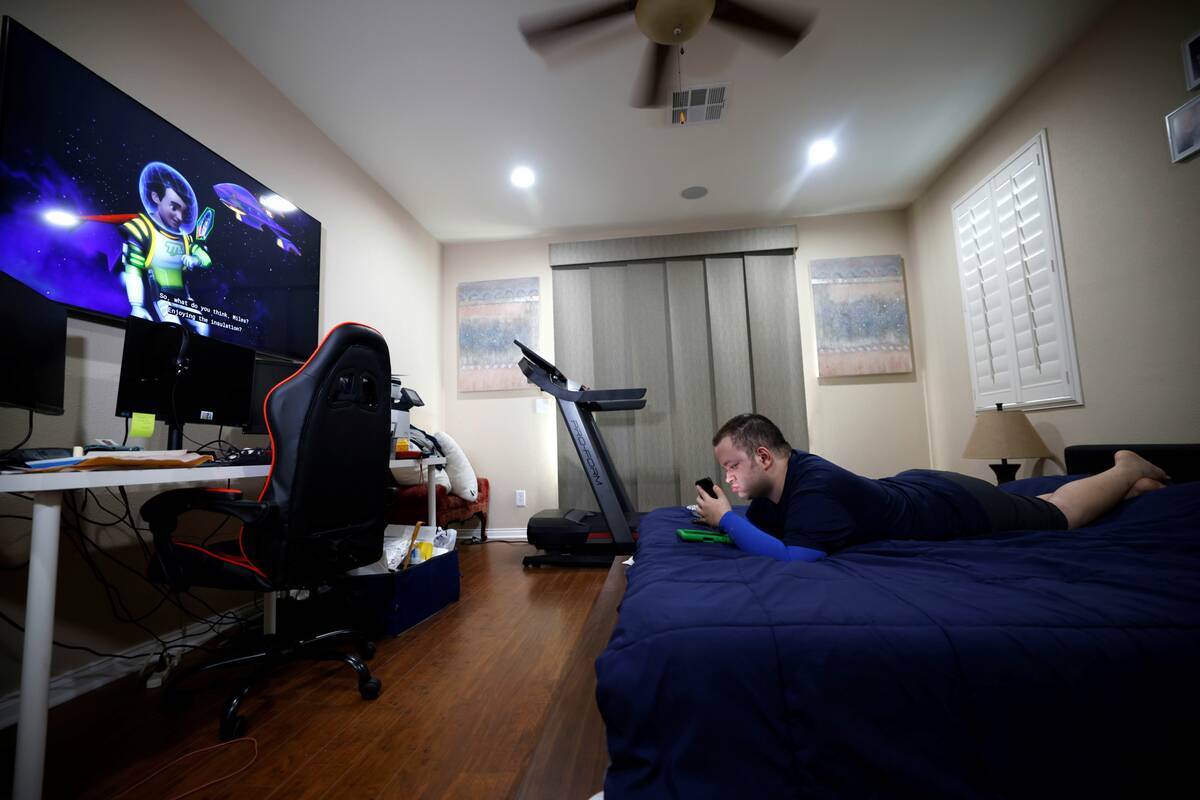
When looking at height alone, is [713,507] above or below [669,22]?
below

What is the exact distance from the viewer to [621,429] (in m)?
4.07

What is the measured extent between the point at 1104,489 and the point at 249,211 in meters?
3.76

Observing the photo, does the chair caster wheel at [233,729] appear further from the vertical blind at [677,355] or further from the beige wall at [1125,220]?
the beige wall at [1125,220]

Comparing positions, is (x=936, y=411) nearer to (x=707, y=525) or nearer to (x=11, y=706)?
(x=707, y=525)

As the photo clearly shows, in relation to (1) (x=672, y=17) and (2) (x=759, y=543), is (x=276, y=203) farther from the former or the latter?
(2) (x=759, y=543)

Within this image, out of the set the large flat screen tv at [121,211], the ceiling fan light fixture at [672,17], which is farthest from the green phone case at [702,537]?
the large flat screen tv at [121,211]

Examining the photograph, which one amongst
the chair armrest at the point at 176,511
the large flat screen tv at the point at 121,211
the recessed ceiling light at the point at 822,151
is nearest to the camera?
the chair armrest at the point at 176,511

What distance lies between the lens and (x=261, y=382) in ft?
6.98

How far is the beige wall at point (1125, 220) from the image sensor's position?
6.46ft

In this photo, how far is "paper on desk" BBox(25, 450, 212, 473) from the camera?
1032 mm

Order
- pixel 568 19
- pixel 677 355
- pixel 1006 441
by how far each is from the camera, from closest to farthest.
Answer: pixel 568 19
pixel 1006 441
pixel 677 355

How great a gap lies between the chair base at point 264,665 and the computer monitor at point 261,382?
3.10 feet

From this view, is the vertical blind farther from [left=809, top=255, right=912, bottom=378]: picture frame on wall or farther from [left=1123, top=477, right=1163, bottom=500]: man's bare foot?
[left=1123, top=477, right=1163, bottom=500]: man's bare foot

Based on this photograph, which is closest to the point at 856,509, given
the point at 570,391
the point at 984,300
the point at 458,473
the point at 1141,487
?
the point at 1141,487
